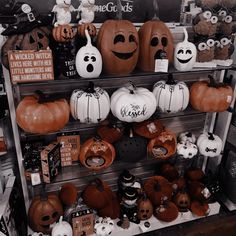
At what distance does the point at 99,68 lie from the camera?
134cm

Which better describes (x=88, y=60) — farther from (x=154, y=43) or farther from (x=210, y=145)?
(x=210, y=145)

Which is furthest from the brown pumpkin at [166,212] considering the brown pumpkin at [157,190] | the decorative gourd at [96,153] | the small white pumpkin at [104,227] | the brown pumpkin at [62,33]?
the brown pumpkin at [62,33]

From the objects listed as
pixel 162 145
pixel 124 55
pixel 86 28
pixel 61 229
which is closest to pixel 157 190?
pixel 162 145

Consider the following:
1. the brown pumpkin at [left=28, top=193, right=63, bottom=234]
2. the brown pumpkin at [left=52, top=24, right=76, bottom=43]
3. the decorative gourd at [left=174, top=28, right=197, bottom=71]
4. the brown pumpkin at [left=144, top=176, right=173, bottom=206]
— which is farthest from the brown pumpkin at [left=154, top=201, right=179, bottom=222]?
the brown pumpkin at [left=52, top=24, right=76, bottom=43]

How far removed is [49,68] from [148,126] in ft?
2.42

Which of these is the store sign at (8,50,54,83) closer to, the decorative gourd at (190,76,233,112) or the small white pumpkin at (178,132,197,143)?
the decorative gourd at (190,76,233,112)

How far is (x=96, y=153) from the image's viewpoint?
160cm

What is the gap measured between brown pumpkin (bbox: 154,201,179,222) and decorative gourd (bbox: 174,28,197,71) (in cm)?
98

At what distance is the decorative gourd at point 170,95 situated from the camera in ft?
5.04

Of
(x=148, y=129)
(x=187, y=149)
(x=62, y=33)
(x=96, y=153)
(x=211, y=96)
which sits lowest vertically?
(x=187, y=149)

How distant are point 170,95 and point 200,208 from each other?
950 millimetres

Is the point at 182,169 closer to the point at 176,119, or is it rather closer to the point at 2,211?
the point at 176,119

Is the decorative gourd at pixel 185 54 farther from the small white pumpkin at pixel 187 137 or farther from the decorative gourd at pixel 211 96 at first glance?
the small white pumpkin at pixel 187 137

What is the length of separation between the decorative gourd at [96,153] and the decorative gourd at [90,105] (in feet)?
0.73
